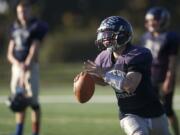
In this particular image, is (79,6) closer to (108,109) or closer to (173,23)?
(173,23)

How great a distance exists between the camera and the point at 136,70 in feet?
21.4

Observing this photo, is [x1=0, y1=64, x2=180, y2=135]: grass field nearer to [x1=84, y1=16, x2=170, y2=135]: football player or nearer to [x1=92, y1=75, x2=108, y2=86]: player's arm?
[x1=92, y1=75, x2=108, y2=86]: player's arm

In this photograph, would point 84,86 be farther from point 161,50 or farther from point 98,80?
point 161,50

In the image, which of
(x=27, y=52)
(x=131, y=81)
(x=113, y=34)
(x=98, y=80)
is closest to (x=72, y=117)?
(x=27, y=52)

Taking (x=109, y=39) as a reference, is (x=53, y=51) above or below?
above

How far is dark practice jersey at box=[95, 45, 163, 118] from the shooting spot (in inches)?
258

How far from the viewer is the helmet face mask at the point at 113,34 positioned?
21.6ft

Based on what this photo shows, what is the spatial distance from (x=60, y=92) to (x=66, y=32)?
69.0ft

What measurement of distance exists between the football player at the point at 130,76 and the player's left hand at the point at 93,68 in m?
0.03

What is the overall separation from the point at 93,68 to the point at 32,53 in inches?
126

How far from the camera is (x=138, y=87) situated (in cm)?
659

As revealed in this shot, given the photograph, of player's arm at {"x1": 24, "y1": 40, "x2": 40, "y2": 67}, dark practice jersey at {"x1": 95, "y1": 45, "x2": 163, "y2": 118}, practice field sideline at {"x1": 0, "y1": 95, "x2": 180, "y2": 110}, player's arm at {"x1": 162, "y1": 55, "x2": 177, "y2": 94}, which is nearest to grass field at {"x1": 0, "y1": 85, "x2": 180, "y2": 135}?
practice field sideline at {"x1": 0, "y1": 95, "x2": 180, "y2": 110}

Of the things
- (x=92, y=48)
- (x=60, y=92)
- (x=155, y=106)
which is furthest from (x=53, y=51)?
(x=155, y=106)

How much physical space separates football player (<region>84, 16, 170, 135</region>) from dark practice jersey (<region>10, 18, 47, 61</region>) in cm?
297
